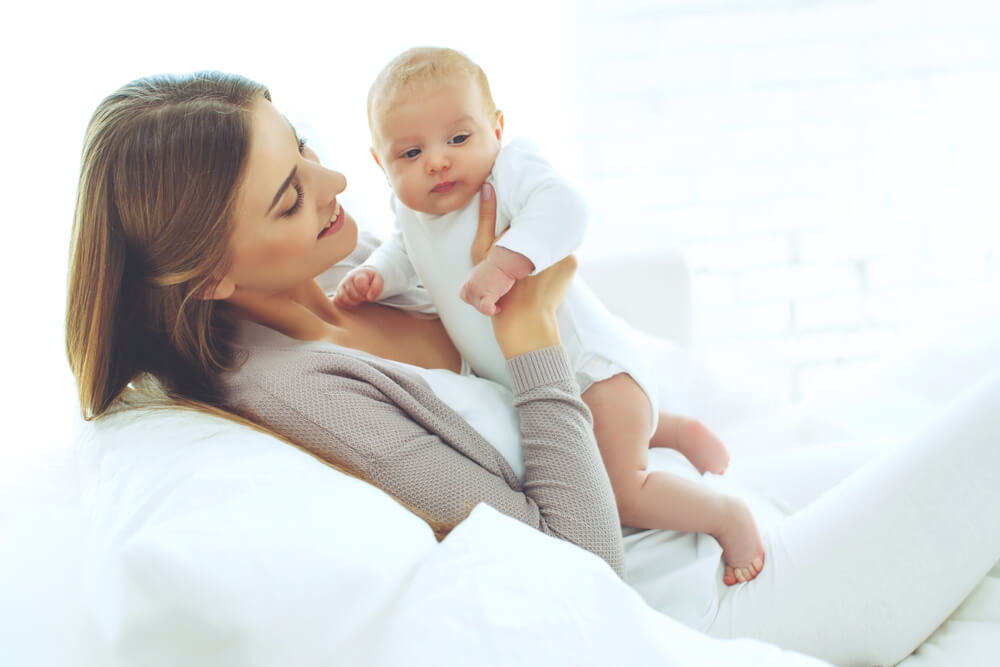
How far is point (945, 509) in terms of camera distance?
Answer: 0.80 meters

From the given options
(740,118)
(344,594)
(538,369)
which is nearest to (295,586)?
(344,594)

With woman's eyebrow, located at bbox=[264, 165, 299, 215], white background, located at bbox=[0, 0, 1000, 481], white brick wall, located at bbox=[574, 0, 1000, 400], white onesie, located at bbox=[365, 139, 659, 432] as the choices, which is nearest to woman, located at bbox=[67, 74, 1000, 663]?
woman's eyebrow, located at bbox=[264, 165, 299, 215]

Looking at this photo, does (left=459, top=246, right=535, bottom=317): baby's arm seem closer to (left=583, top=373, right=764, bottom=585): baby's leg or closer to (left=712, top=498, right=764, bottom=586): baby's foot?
(left=583, top=373, right=764, bottom=585): baby's leg

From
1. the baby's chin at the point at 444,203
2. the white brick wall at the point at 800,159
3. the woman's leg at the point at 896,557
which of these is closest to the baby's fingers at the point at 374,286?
the baby's chin at the point at 444,203

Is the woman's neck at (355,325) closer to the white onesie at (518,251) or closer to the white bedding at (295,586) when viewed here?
the white onesie at (518,251)

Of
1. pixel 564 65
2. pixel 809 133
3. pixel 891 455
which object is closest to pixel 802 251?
pixel 809 133

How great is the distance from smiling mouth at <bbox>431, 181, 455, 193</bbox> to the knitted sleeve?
25 centimetres

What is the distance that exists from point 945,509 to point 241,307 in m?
0.80

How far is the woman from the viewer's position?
2.45 ft

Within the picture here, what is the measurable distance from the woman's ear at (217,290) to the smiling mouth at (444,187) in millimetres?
277

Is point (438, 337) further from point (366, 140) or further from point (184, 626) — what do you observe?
point (366, 140)

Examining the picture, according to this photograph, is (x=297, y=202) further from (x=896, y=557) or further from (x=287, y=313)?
(x=896, y=557)

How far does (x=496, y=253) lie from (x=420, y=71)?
9.4 inches

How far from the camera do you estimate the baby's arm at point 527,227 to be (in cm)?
89
